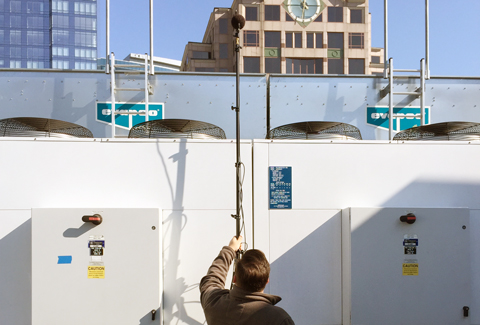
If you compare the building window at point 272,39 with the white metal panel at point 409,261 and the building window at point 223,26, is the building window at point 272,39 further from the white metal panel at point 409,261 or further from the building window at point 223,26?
the white metal panel at point 409,261

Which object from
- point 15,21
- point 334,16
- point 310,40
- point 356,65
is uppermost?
point 15,21

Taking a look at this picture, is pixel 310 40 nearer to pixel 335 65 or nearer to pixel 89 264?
pixel 335 65

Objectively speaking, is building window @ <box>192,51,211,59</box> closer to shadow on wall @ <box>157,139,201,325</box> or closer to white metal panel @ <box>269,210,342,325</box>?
shadow on wall @ <box>157,139,201,325</box>

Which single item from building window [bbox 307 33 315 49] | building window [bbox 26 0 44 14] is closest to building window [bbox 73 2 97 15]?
building window [bbox 26 0 44 14]

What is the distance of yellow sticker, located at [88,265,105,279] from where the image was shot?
2656mm

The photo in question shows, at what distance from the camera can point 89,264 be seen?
265 cm

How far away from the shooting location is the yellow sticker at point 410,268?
9.03 ft

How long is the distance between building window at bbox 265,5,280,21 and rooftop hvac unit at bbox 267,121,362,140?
22.2m

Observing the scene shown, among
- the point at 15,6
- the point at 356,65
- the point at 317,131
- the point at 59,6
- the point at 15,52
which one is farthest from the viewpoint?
the point at 59,6

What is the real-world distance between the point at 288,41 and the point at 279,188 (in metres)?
25.8

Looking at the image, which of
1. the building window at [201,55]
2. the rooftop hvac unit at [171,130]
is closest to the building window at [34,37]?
the building window at [201,55]

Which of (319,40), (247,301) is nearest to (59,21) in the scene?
Result: (319,40)

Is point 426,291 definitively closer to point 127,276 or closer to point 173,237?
point 173,237

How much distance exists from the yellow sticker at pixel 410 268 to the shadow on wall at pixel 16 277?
313cm
